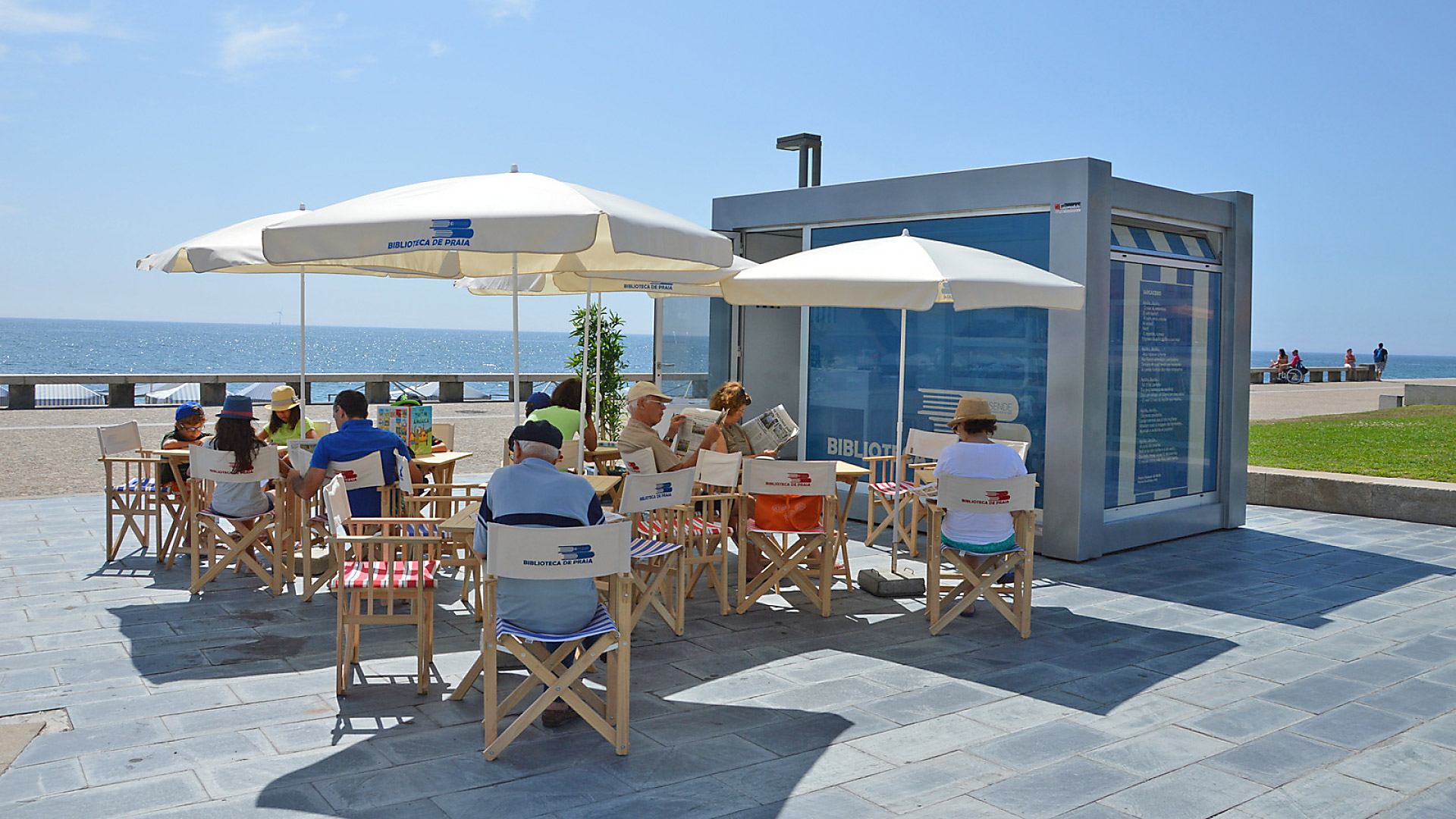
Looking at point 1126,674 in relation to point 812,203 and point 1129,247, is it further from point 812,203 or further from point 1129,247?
point 812,203

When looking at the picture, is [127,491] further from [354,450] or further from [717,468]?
[717,468]

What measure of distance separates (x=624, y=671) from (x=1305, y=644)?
3827 mm

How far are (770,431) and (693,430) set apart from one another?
Answer: 485mm

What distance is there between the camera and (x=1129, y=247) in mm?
8422

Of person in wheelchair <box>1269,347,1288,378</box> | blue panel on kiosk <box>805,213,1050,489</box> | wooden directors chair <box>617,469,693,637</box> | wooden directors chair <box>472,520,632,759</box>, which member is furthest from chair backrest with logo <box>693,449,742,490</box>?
person in wheelchair <box>1269,347,1288,378</box>

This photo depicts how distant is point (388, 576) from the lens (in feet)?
15.6

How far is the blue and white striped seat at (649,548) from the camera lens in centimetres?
536

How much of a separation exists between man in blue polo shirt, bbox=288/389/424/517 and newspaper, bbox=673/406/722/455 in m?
1.67

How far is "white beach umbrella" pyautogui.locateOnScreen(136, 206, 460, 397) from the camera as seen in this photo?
642cm

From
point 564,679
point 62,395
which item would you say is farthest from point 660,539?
point 62,395

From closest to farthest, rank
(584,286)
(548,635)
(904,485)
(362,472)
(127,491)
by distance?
1. (548,635)
2. (362,472)
3. (127,491)
4. (904,485)
5. (584,286)

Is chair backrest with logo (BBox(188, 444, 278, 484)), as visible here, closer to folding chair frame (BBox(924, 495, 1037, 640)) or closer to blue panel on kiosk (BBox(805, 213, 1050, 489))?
folding chair frame (BBox(924, 495, 1037, 640))

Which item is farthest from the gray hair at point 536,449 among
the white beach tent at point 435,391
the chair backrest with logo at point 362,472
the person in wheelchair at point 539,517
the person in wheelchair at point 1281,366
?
the person in wheelchair at point 1281,366

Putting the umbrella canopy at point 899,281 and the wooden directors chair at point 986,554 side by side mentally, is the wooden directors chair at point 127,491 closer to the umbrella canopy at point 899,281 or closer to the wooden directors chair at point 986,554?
the umbrella canopy at point 899,281
